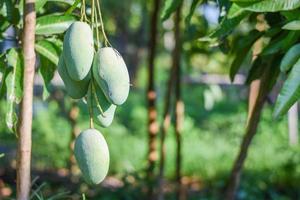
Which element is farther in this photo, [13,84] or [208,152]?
[208,152]

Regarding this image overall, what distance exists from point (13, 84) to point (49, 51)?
127mm

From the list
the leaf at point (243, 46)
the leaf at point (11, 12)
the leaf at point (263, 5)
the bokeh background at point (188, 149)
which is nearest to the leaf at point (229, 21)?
the leaf at point (263, 5)

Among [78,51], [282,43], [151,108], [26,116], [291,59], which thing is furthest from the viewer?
[151,108]

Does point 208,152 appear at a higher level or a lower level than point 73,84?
lower

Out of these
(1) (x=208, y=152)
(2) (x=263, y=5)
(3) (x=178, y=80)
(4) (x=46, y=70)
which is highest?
(2) (x=263, y=5)

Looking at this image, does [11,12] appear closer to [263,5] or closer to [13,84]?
[13,84]

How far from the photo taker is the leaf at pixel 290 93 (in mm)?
953

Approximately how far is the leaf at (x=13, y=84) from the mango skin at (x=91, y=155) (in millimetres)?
299

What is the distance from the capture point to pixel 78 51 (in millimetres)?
776

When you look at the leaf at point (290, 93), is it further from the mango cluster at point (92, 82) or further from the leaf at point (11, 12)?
the leaf at point (11, 12)

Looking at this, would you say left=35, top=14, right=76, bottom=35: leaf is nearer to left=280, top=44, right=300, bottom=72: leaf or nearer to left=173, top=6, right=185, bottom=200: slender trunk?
left=280, top=44, right=300, bottom=72: leaf

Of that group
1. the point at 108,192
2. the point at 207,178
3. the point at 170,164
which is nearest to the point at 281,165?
the point at 207,178

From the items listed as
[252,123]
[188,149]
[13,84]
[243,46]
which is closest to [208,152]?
[188,149]

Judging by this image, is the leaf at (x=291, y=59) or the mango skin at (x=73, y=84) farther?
→ the leaf at (x=291, y=59)
